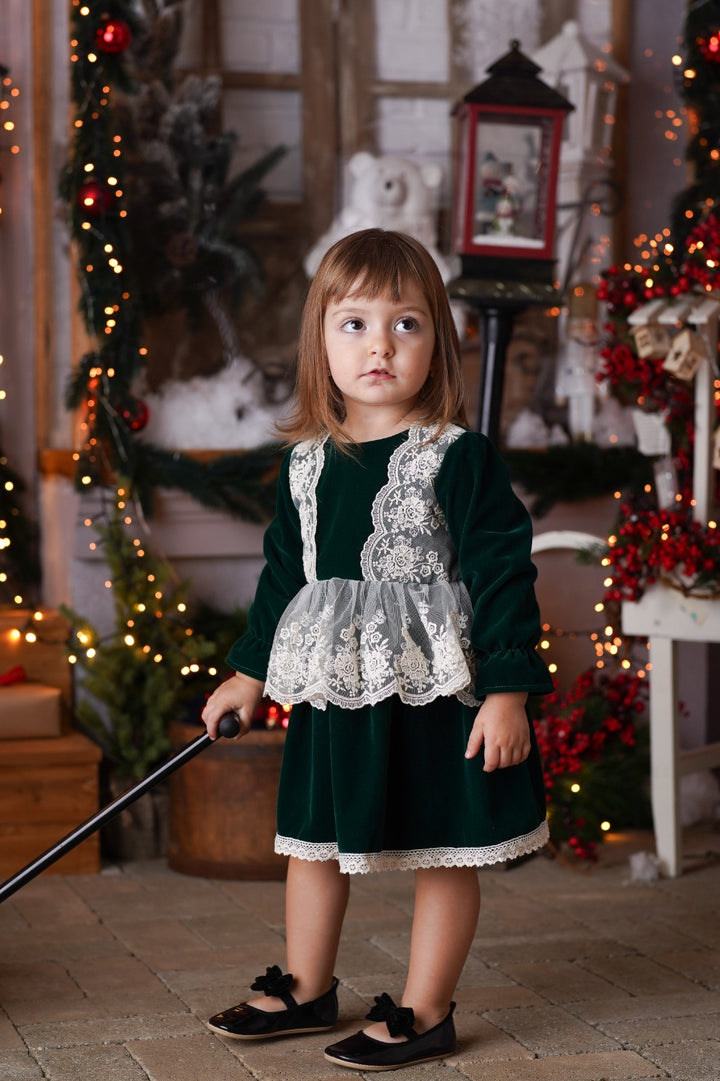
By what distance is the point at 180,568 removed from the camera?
3.66m

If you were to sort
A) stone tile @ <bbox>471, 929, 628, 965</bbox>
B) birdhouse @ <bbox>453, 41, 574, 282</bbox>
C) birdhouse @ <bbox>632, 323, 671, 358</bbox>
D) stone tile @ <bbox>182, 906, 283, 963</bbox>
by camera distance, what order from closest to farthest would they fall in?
stone tile @ <bbox>471, 929, 628, 965</bbox>
stone tile @ <bbox>182, 906, 283, 963</bbox>
birdhouse @ <bbox>632, 323, 671, 358</bbox>
birdhouse @ <bbox>453, 41, 574, 282</bbox>

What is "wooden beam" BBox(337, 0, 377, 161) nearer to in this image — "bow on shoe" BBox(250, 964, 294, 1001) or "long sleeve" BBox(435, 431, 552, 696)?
"long sleeve" BBox(435, 431, 552, 696)

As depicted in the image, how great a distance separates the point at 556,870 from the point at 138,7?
2.38m

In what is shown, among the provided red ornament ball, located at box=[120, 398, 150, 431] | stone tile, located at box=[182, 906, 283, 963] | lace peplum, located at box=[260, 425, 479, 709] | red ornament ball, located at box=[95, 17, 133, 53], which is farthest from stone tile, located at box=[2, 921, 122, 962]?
red ornament ball, located at box=[95, 17, 133, 53]

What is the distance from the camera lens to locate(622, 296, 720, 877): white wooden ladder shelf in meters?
3.09

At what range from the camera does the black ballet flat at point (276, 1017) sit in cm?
218

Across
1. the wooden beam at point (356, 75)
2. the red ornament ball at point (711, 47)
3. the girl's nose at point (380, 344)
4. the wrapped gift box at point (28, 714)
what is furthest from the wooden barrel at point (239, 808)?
the red ornament ball at point (711, 47)

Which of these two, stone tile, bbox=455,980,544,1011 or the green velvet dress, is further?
stone tile, bbox=455,980,544,1011

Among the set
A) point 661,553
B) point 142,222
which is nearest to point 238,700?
point 661,553

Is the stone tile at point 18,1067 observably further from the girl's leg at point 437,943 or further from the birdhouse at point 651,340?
the birdhouse at point 651,340

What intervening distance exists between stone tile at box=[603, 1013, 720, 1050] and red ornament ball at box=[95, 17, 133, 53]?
248 cm

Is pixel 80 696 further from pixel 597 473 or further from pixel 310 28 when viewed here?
pixel 310 28

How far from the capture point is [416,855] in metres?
2.08

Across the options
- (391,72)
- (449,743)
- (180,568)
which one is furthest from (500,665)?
(391,72)
